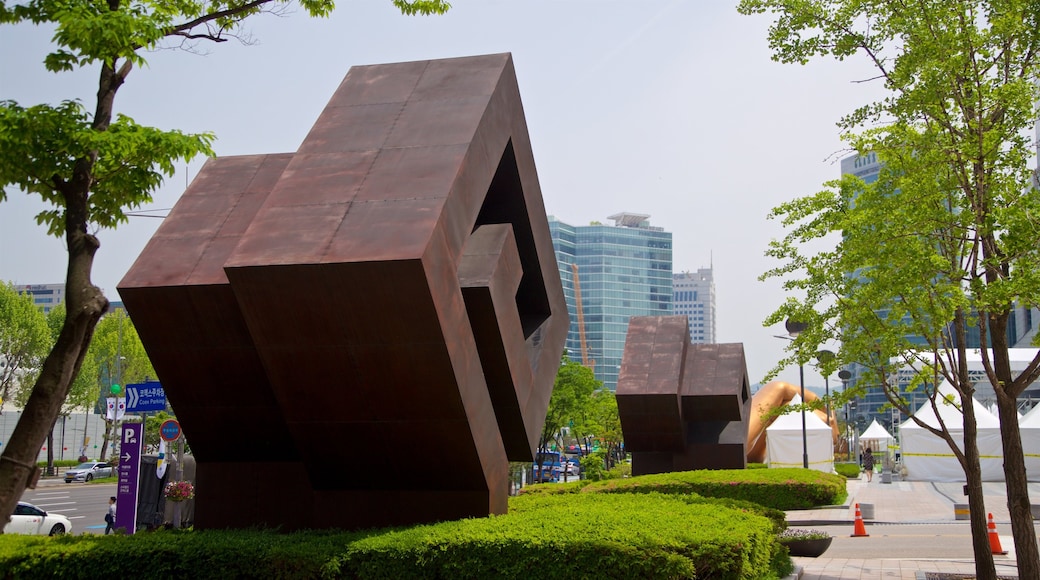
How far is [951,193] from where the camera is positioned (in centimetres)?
1229

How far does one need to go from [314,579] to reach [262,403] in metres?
3.49

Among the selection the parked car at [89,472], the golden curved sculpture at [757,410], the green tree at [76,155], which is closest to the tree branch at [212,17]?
the green tree at [76,155]

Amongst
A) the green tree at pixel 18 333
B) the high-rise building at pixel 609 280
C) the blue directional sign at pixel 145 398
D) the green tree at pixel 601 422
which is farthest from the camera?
the high-rise building at pixel 609 280

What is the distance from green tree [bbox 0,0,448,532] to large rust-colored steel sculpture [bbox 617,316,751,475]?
63.5ft

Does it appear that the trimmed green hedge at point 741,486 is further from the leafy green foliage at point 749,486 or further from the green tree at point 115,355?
the green tree at point 115,355

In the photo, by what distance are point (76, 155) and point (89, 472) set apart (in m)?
47.6

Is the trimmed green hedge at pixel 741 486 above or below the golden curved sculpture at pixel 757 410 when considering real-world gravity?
below

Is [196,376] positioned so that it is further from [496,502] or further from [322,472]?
[496,502]

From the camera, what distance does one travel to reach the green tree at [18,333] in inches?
1863

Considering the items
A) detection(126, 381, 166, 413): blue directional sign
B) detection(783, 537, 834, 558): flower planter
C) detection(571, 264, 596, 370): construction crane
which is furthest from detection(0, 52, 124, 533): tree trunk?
detection(571, 264, 596, 370): construction crane

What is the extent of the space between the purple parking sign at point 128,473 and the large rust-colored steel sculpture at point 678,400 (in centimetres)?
1344

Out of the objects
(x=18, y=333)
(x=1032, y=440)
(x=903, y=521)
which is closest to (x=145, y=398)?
(x=903, y=521)

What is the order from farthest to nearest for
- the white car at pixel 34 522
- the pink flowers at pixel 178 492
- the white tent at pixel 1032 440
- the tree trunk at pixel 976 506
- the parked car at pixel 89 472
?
1. the parked car at pixel 89 472
2. the white tent at pixel 1032 440
3. the white car at pixel 34 522
4. the pink flowers at pixel 178 492
5. the tree trunk at pixel 976 506

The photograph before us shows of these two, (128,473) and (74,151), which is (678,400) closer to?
(128,473)
